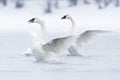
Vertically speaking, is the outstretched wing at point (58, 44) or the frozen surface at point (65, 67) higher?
the outstretched wing at point (58, 44)

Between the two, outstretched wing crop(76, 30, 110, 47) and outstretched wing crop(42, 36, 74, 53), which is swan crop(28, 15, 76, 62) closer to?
outstretched wing crop(42, 36, 74, 53)

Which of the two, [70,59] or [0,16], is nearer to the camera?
[70,59]

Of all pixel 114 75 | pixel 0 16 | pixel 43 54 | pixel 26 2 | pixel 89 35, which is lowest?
pixel 114 75

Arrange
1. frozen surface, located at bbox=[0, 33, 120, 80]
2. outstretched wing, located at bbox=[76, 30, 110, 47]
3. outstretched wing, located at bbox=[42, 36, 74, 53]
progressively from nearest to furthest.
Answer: frozen surface, located at bbox=[0, 33, 120, 80]
outstretched wing, located at bbox=[42, 36, 74, 53]
outstretched wing, located at bbox=[76, 30, 110, 47]

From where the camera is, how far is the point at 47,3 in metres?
31.6

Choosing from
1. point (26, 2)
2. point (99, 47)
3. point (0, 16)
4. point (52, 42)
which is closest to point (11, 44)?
point (99, 47)

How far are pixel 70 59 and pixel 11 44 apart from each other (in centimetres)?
372

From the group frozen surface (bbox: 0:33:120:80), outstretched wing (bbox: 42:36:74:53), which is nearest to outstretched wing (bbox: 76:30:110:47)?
frozen surface (bbox: 0:33:120:80)

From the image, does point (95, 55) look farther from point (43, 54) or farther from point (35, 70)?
point (35, 70)

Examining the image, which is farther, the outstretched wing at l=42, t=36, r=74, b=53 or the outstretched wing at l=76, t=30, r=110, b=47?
the outstretched wing at l=76, t=30, r=110, b=47

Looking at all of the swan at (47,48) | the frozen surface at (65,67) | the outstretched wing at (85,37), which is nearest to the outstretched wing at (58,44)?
the swan at (47,48)

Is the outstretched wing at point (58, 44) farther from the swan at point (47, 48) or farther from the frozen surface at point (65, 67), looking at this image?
the frozen surface at point (65, 67)

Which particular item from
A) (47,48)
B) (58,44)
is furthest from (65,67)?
(47,48)

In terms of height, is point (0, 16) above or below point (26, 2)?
below
